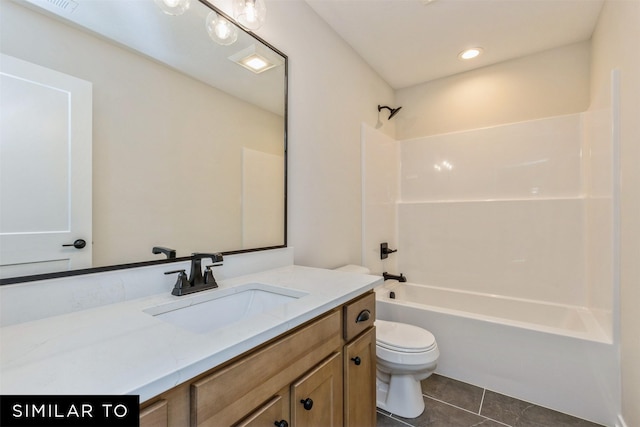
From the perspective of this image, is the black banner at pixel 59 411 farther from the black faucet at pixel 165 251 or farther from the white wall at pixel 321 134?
the white wall at pixel 321 134

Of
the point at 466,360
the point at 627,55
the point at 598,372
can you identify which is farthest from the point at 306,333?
the point at 627,55

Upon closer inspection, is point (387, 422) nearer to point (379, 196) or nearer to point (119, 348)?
point (119, 348)

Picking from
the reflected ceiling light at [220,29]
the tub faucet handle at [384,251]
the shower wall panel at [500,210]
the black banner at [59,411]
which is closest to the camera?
the black banner at [59,411]

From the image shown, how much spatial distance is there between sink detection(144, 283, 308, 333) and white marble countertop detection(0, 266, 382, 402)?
2.0 inches

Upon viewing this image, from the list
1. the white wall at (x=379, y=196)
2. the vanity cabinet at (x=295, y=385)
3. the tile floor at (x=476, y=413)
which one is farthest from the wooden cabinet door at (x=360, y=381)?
the white wall at (x=379, y=196)

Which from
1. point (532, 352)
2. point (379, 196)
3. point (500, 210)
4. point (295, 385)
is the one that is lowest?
point (532, 352)

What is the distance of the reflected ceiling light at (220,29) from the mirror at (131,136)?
25 mm

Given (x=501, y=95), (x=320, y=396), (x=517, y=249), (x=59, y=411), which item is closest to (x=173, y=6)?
(x=59, y=411)

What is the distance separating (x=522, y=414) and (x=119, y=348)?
213 cm

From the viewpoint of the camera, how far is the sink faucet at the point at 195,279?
101cm

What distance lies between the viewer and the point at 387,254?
2775 millimetres

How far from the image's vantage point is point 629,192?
4.55 ft

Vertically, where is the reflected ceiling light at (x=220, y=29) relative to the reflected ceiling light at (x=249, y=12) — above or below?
below

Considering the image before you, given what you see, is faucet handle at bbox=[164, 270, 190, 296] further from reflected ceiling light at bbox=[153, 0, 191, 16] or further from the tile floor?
the tile floor
